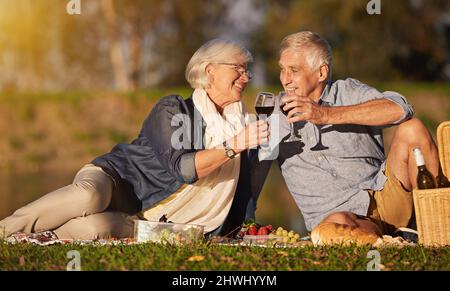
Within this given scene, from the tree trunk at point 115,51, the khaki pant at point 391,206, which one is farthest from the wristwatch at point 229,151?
the tree trunk at point 115,51

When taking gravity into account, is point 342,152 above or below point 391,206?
above

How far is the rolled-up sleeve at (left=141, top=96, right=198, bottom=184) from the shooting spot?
4656mm

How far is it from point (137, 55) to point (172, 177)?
730 inches

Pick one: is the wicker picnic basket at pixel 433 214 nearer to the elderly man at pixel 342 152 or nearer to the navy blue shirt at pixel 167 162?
the elderly man at pixel 342 152

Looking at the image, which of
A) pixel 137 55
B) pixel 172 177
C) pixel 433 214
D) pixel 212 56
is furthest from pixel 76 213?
pixel 137 55

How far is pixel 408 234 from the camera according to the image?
4.75 meters

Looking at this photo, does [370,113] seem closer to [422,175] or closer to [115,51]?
[422,175]

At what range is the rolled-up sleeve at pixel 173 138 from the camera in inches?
183

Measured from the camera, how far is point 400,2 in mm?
23609

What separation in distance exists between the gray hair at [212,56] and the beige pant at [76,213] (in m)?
0.82

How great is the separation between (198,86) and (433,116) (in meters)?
17.3

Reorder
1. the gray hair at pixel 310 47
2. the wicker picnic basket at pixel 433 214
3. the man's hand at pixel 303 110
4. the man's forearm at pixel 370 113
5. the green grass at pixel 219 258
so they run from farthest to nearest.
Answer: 1. the gray hair at pixel 310 47
2. the man's forearm at pixel 370 113
3. the man's hand at pixel 303 110
4. the wicker picnic basket at pixel 433 214
5. the green grass at pixel 219 258

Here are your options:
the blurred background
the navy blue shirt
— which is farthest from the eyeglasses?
the blurred background
